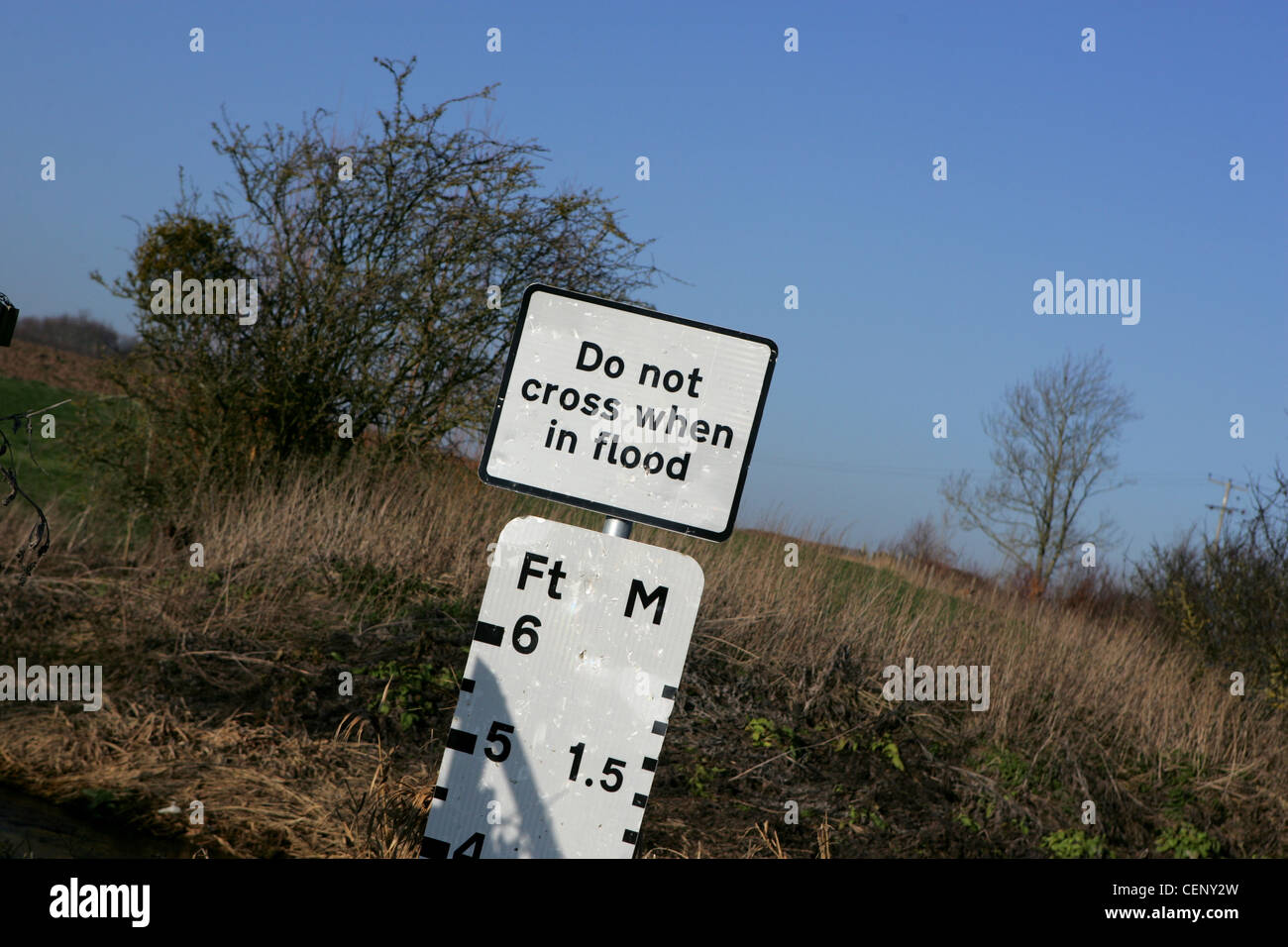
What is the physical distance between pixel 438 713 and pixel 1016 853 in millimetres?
4167

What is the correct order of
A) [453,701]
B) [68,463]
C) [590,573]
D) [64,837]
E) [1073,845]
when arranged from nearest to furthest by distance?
[590,573] → [64,837] → [1073,845] → [453,701] → [68,463]

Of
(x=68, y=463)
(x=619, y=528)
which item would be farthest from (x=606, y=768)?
(x=68, y=463)

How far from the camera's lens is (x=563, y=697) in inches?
106

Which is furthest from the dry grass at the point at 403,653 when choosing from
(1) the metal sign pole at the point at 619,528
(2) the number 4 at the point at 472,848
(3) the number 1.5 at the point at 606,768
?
(1) the metal sign pole at the point at 619,528

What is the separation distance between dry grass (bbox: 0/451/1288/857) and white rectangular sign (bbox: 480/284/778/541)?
8.32 ft

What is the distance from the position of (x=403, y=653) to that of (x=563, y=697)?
557cm

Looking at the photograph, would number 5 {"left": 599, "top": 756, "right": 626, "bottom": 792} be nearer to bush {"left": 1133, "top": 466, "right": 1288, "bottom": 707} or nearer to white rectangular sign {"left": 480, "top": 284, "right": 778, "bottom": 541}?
white rectangular sign {"left": 480, "top": 284, "right": 778, "bottom": 541}

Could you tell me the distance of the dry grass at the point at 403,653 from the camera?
603 cm

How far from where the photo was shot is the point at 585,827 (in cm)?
265

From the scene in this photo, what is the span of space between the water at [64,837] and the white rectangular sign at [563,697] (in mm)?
3397

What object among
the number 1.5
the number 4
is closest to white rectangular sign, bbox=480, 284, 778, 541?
the number 1.5

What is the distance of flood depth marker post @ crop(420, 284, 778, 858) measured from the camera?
2654 millimetres

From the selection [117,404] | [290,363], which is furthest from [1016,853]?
[117,404]

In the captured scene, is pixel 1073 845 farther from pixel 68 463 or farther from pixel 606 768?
pixel 68 463
